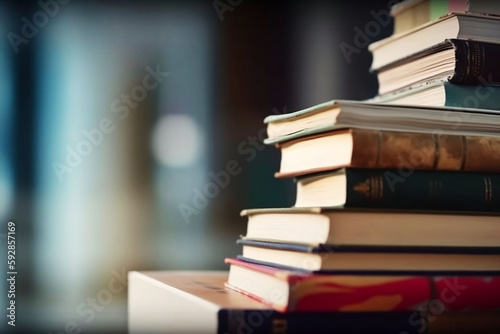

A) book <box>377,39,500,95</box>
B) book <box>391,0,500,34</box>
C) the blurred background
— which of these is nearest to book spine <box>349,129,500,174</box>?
book <box>377,39,500,95</box>

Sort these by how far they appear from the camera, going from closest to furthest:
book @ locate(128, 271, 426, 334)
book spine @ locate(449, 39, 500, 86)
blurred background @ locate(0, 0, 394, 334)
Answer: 1. book @ locate(128, 271, 426, 334)
2. book spine @ locate(449, 39, 500, 86)
3. blurred background @ locate(0, 0, 394, 334)

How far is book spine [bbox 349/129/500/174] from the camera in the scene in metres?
0.64

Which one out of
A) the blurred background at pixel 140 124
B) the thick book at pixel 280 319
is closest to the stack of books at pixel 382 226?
the thick book at pixel 280 319

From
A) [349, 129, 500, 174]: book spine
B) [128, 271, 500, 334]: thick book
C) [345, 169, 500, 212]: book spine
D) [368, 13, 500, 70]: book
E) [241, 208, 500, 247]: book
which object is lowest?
[128, 271, 500, 334]: thick book

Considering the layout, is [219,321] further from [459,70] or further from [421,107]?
[459,70]

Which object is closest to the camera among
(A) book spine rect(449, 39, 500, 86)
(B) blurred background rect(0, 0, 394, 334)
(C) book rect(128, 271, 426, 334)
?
(C) book rect(128, 271, 426, 334)

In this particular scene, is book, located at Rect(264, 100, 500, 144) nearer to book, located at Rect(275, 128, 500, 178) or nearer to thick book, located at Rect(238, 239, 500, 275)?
book, located at Rect(275, 128, 500, 178)

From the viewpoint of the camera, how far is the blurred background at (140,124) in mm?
1381

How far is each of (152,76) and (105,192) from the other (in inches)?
11.2

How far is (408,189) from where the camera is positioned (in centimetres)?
66

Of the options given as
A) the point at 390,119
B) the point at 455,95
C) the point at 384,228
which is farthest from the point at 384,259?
the point at 455,95

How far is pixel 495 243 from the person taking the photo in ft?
2.28

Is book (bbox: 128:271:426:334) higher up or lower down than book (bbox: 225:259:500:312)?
lower down

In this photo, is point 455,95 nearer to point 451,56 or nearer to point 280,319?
point 451,56
